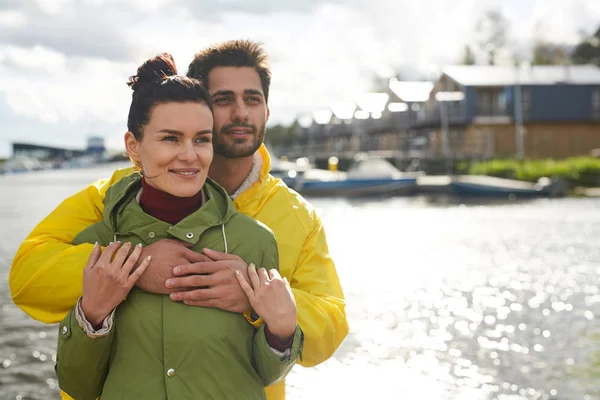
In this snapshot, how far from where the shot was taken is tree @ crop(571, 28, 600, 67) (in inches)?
2788

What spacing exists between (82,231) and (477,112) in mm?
58101

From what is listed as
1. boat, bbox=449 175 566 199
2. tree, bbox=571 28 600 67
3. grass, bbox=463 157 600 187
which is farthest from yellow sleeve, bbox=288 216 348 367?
tree, bbox=571 28 600 67

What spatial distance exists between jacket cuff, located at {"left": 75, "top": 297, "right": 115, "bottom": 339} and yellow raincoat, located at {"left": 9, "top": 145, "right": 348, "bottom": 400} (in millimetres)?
138

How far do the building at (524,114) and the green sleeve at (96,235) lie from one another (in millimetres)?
54706

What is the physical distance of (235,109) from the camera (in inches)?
100

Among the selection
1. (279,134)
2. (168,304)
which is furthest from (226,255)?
(279,134)

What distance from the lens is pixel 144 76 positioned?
2.19 meters

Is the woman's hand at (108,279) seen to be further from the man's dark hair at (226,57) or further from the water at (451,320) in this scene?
the water at (451,320)

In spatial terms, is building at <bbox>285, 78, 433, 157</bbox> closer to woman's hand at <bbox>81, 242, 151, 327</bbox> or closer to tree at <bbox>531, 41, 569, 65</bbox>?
tree at <bbox>531, 41, 569, 65</bbox>

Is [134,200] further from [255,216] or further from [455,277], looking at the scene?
[455,277]

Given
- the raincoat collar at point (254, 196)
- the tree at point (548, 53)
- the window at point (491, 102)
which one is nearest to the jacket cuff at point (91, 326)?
the raincoat collar at point (254, 196)

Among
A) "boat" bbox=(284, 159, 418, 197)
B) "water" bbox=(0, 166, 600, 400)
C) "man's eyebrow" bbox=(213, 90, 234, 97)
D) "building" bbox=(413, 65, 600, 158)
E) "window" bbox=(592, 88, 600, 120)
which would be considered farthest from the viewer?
"building" bbox=(413, 65, 600, 158)

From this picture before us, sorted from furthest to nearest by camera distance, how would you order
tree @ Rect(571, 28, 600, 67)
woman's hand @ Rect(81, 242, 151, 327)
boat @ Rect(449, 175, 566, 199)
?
tree @ Rect(571, 28, 600, 67)
boat @ Rect(449, 175, 566, 199)
woman's hand @ Rect(81, 242, 151, 327)

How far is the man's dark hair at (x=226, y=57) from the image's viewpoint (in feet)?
8.40
